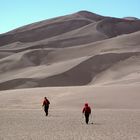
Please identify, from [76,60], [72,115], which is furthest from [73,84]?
[72,115]

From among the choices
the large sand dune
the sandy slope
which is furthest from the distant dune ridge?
the sandy slope

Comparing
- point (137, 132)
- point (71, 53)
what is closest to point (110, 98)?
point (137, 132)

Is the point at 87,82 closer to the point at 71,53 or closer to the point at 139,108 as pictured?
the point at 71,53

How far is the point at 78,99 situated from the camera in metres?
30.2

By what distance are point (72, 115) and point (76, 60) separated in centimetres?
3377

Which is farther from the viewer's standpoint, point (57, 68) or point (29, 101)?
point (57, 68)

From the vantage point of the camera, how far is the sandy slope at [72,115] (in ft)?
48.0

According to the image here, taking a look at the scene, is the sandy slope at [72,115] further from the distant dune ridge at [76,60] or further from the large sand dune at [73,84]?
the distant dune ridge at [76,60]

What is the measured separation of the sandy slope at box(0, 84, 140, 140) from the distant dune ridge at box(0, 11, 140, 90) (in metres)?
8.20

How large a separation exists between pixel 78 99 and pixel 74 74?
68.7 ft

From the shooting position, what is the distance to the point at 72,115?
74.3 ft

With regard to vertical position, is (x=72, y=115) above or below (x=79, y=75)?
below

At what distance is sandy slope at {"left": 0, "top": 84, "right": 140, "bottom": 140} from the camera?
14.6 meters

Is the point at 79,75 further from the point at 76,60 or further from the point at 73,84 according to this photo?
the point at 76,60
